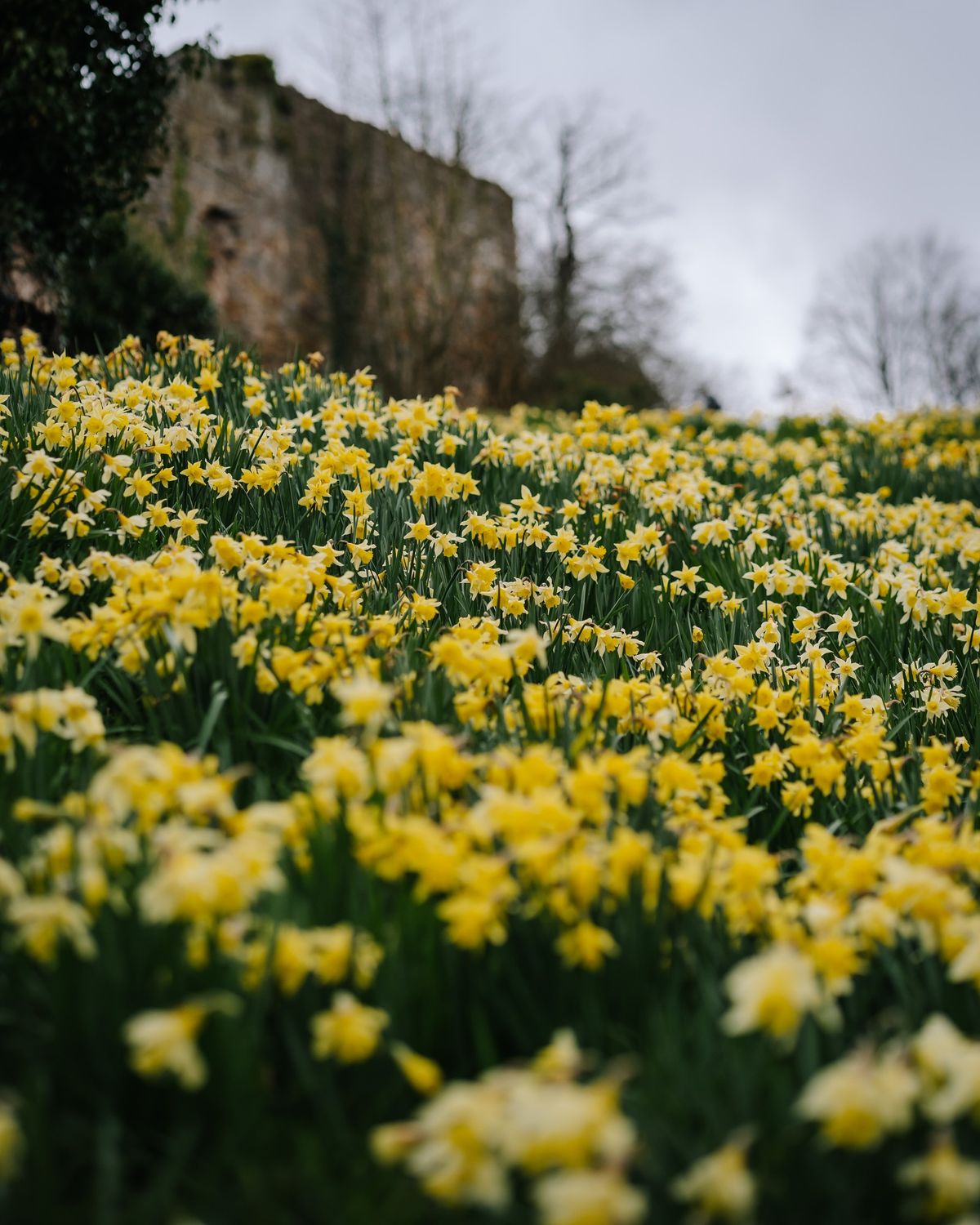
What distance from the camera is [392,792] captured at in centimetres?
138

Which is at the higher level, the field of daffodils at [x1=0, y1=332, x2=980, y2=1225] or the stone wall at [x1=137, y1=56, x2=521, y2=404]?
the stone wall at [x1=137, y1=56, x2=521, y2=404]

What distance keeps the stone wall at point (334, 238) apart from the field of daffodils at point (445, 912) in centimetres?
1227

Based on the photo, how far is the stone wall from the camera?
13.8m

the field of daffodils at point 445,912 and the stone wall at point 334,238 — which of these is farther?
the stone wall at point 334,238

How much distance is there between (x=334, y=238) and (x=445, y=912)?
54.4 ft

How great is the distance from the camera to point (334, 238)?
15.9 m

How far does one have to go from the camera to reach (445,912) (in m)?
1.16

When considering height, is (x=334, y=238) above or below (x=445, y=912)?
above

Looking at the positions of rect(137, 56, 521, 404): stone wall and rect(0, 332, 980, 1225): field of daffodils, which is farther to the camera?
rect(137, 56, 521, 404): stone wall

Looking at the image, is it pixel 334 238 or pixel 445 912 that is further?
pixel 334 238

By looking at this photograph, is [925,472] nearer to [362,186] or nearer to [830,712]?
[830,712]

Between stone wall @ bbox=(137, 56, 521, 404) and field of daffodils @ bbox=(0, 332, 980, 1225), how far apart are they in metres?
12.3

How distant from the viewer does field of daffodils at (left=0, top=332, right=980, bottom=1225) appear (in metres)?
0.99

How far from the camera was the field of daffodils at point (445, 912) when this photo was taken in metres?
0.99
